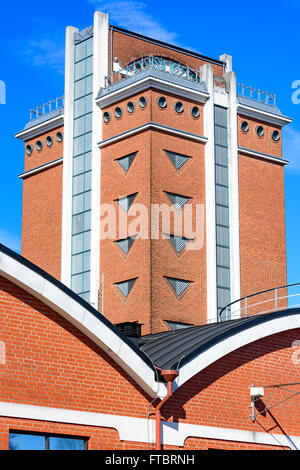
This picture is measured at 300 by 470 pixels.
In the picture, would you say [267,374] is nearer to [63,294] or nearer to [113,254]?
[63,294]

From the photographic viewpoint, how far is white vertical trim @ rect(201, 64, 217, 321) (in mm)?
45134

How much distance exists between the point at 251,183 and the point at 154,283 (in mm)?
9503

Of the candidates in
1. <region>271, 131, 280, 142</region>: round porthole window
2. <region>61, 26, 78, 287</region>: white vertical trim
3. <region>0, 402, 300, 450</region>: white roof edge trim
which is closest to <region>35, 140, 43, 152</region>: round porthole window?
<region>61, 26, 78, 287</region>: white vertical trim

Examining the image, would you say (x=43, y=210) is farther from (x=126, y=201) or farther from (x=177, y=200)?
(x=177, y=200)

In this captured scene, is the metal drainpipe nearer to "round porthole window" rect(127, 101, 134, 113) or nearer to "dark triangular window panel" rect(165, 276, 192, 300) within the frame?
"dark triangular window panel" rect(165, 276, 192, 300)

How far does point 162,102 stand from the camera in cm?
4447

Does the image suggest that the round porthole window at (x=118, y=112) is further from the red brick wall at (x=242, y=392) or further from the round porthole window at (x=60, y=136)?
the red brick wall at (x=242, y=392)

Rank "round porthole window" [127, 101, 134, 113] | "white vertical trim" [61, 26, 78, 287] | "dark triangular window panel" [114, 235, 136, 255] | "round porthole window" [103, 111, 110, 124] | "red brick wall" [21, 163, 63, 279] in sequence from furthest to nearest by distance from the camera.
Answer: "red brick wall" [21, 163, 63, 279] < "white vertical trim" [61, 26, 78, 287] < "round porthole window" [103, 111, 110, 124] < "round porthole window" [127, 101, 134, 113] < "dark triangular window panel" [114, 235, 136, 255]

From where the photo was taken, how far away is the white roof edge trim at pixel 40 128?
49.7 metres

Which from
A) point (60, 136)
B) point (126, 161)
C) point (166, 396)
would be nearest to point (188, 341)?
point (166, 396)

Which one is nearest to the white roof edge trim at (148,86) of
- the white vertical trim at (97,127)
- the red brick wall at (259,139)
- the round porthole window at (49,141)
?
the white vertical trim at (97,127)

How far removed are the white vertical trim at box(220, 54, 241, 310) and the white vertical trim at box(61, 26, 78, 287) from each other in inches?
336

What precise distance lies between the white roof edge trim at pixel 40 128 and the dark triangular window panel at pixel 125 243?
8.90 meters
